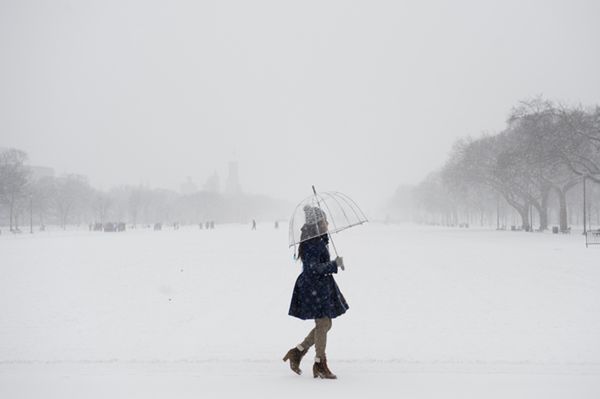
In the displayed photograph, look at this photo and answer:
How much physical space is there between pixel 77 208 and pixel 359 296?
99959mm

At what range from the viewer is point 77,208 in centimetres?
9931

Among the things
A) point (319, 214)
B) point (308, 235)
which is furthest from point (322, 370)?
point (319, 214)

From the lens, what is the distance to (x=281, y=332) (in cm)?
970

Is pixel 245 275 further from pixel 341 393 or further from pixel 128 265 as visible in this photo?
pixel 341 393

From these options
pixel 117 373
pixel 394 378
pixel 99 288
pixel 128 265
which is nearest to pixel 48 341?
pixel 117 373

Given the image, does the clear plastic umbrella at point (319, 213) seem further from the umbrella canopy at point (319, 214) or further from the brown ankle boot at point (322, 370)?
the brown ankle boot at point (322, 370)

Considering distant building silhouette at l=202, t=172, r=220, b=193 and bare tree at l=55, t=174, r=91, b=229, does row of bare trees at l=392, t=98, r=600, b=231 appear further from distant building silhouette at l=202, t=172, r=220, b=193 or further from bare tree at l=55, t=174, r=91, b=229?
distant building silhouette at l=202, t=172, r=220, b=193

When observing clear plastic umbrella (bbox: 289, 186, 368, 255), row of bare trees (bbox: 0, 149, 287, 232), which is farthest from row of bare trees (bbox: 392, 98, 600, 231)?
row of bare trees (bbox: 0, 149, 287, 232)

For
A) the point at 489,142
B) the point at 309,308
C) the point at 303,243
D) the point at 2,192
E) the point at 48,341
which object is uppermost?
the point at 489,142

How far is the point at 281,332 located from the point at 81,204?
99.2 m

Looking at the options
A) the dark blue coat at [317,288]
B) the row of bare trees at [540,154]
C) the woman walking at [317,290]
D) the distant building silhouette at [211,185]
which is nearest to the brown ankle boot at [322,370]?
the woman walking at [317,290]

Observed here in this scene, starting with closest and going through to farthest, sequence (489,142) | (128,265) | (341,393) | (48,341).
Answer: (341,393)
(48,341)
(128,265)
(489,142)

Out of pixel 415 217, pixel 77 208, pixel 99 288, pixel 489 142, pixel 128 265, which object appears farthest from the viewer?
pixel 415 217

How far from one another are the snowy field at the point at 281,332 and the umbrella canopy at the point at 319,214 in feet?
6.94
